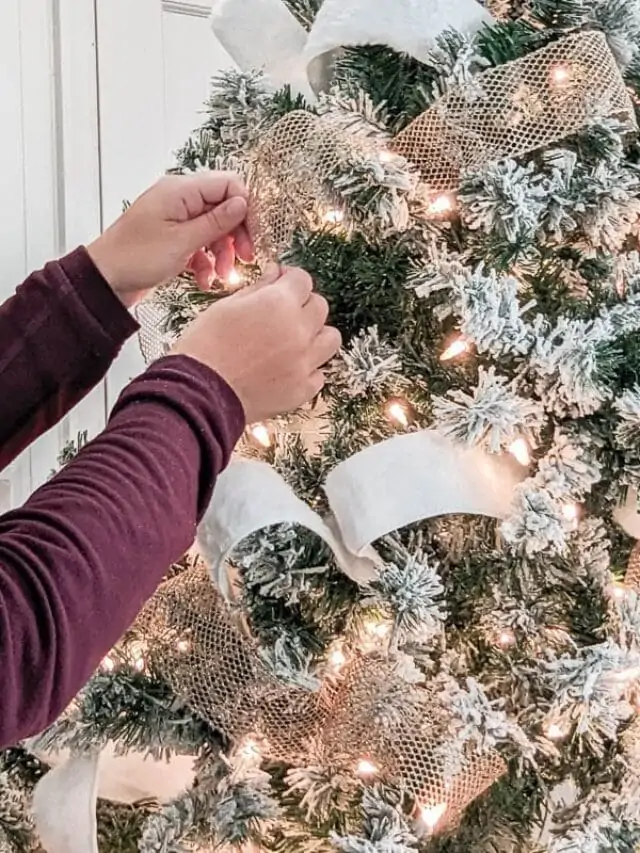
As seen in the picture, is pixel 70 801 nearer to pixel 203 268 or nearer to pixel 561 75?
pixel 203 268

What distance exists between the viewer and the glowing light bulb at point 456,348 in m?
0.62

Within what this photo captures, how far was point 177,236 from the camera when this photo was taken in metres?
0.72

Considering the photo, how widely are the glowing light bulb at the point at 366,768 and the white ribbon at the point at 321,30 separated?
417 millimetres

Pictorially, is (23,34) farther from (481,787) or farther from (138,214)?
(481,787)

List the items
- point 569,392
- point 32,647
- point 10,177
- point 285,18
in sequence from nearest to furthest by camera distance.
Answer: point 32,647
point 569,392
point 285,18
point 10,177

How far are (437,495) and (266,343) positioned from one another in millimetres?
128

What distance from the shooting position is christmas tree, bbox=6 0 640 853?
0.59 meters

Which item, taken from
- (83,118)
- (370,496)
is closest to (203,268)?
(370,496)

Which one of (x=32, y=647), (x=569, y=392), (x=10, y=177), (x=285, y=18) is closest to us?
(x=32, y=647)

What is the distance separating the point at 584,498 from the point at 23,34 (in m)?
0.81

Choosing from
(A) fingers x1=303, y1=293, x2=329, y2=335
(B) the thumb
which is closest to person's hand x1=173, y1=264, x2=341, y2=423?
(A) fingers x1=303, y1=293, x2=329, y2=335

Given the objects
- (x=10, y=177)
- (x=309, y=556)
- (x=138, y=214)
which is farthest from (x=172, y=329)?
(x=10, y=177)

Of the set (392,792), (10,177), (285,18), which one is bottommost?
(392,792)

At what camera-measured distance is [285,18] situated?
2.36 feet
